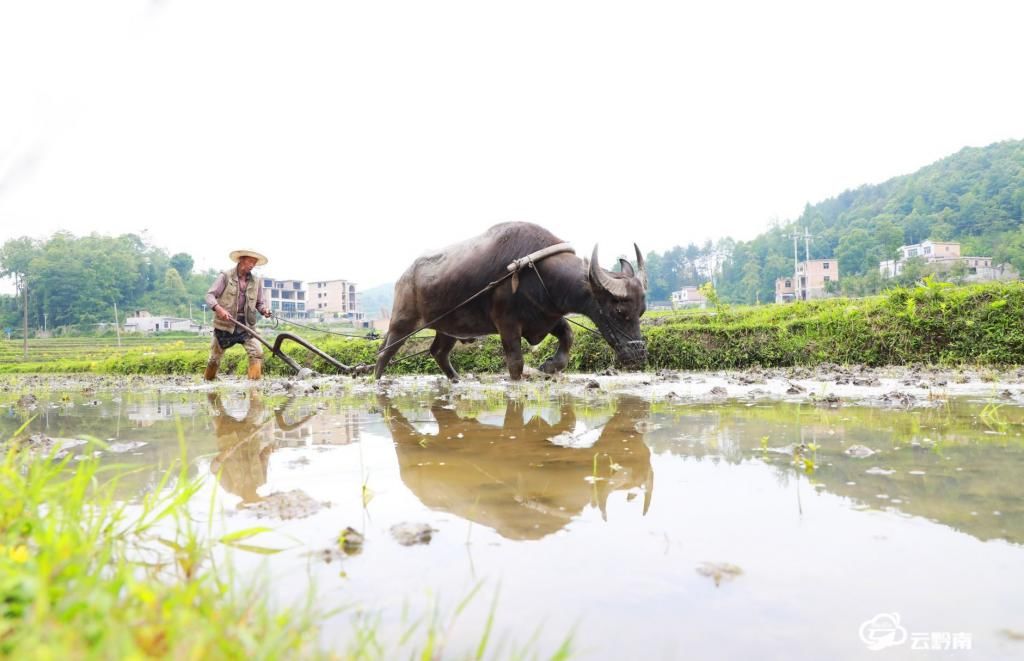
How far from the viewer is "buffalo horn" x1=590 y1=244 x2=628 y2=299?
6.15 m

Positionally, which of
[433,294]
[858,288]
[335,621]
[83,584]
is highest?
[858,288]

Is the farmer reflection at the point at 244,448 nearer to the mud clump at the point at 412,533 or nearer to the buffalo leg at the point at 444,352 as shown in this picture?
the mud clump at the point at 412,533

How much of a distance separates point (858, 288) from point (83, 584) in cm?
10175

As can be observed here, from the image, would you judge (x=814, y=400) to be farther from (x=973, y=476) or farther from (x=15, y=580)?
(x=15, y=580)

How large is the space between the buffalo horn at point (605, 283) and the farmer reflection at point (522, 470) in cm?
229

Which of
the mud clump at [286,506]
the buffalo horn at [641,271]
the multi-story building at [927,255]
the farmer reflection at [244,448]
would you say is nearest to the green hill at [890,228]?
the multi-story building at [927,255]

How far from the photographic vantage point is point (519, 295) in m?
6.58

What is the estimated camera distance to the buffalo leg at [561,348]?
281 inches

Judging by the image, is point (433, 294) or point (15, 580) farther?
point (433, 294)

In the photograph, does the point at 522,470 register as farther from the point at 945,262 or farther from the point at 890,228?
the point at 890,228

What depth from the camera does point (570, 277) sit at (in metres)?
6.38

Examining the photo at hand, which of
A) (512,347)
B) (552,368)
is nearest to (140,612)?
(512,347)

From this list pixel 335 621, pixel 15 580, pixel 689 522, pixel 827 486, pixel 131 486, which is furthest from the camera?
pixel 131 486

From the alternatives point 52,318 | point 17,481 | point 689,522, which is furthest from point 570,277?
point 52,318
